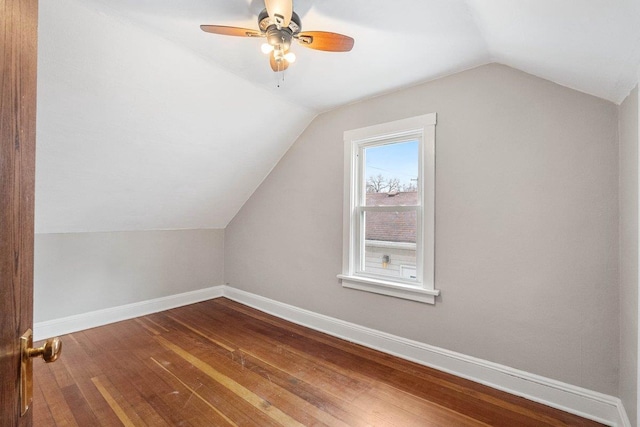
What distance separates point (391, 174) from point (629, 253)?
171 cm

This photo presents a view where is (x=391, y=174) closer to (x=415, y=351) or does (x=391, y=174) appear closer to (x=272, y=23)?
(x=415, y=351)

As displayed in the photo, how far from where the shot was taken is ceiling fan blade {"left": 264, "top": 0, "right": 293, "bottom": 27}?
146 cm

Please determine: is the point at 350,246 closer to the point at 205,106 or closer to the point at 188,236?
the point at 205,106

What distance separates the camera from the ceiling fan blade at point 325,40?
164cm

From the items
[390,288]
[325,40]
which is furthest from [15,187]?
[390,288]

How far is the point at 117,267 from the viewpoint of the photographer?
3.50 meters

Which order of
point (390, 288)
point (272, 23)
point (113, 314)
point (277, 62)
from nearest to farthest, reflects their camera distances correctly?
point (272, 23)
point (277, 62)
point (390, 288)
point (113, 314)

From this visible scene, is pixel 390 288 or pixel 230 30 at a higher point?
pixel 230 30

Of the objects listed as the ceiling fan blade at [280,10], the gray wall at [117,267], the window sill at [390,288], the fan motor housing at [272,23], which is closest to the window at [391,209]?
the window sill at [390,288]

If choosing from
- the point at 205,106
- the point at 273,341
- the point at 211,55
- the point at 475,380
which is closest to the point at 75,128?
the point at 205,106

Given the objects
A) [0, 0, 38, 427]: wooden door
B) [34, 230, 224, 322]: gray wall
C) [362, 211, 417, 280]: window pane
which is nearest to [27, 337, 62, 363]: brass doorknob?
[0, 0, 38, 427]: wooden door

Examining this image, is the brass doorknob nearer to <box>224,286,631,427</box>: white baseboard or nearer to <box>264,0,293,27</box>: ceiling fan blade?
<box>264,0,293,27</box>: ceiling fan blade

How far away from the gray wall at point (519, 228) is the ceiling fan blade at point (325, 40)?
1131mm

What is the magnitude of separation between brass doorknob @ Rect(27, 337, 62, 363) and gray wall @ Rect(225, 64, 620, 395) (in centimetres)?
240
